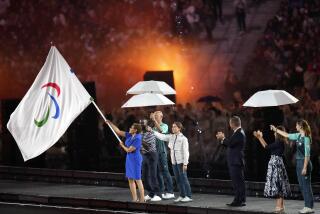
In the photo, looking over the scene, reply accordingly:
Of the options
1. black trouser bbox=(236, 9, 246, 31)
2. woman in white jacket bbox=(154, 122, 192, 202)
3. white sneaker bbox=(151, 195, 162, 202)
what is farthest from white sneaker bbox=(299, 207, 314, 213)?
black trouser bbox=(236, 9, 246, 31)

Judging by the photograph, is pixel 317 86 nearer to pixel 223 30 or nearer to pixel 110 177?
pixel 223 30

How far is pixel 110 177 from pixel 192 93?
9.92 feet

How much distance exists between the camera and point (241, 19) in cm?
2044

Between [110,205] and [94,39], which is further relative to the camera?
[94,39]

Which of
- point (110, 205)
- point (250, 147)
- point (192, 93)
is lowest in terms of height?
point (110, 205)

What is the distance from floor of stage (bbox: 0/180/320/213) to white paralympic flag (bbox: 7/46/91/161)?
2521 mm

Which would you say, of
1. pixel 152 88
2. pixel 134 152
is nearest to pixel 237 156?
pixel 134 152

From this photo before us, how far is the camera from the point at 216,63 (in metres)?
21.0

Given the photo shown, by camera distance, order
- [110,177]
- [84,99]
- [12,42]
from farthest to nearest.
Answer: [12,42] < [110,177] < [84,99]

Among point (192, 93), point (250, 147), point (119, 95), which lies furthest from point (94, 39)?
point (250, 147)

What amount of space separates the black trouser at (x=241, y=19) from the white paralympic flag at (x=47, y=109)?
4.80 m

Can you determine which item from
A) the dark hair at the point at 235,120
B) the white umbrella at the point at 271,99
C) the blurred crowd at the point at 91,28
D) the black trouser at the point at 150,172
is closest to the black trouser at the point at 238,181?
the dark hair at the point at 235,120

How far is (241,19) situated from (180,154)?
4057mm

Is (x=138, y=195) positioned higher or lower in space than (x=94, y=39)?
lower
